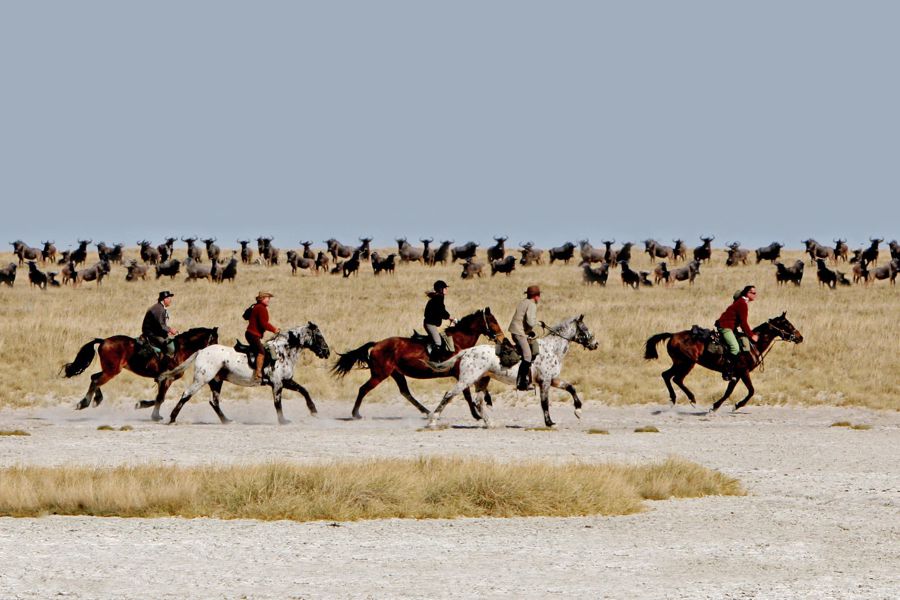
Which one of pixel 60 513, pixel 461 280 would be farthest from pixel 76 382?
pixel 461 280

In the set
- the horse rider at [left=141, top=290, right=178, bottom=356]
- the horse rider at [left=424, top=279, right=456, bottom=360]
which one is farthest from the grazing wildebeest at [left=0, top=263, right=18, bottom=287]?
the horse rider at [left=424, top=279, right=456, bottom=360]

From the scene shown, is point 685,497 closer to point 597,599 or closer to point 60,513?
point 597,599

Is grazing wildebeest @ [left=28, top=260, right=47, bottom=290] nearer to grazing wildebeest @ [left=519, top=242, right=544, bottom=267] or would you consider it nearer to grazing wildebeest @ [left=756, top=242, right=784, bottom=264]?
grazing wildebeest @ [left=519, top=242, right=544, bottom=267]

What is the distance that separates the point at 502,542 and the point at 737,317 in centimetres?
1529

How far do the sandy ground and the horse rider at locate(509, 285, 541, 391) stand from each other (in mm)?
1606

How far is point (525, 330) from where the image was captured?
22.5 m

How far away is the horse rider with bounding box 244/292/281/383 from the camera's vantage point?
924 inches

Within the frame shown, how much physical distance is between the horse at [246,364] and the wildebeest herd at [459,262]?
109 ft

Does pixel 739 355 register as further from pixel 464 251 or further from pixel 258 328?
pixel 464 251

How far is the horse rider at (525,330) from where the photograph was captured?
2227 centimetres

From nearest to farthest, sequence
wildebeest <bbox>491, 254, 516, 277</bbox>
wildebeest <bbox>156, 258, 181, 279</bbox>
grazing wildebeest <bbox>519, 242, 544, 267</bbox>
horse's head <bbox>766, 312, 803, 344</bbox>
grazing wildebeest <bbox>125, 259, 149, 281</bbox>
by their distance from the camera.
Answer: horse's head <bbox>766, 312, 803, 344</bbox>, grazing wildebeest <bbox>125, 259, 149, 281</bbox>, wildebeest <bbox>156, 258, 181, 279</bbox>, wildebeest <bbox>491, 254, 516, 277</bbox>, grazing wildebeest <bbox>519, 242, 544, 267</bbox>

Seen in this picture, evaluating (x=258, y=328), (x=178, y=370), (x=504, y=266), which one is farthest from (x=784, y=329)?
(x=504, y=266)

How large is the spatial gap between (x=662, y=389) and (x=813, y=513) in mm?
15698

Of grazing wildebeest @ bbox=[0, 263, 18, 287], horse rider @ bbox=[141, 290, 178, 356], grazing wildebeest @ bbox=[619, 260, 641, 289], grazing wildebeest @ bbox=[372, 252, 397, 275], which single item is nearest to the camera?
horse rider @ bbox=[141, 290, 178, 356]
